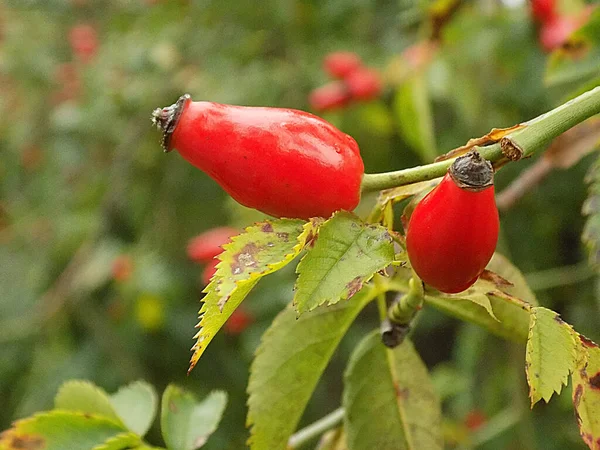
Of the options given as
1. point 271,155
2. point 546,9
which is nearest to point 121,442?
point 271,155

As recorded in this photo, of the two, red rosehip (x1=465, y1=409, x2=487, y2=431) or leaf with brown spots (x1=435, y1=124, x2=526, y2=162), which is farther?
red rosehip (x1=465, y1=409, x2=487, y2=431)

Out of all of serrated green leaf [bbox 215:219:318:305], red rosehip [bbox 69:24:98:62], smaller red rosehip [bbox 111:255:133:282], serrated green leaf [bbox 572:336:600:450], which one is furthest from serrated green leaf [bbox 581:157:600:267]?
red rosehip [bbox 69:24:98:62]

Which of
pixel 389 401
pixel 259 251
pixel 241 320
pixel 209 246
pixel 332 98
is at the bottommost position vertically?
pixel 241 320

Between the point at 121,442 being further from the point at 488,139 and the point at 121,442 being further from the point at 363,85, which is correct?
the point at 363,85

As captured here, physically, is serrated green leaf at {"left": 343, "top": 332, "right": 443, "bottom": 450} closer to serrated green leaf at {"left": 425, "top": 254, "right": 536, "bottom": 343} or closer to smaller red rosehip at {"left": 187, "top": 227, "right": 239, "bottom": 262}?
serrated green leaf at {"left": 425, "top": 254, "right": 536, "bottom": 343}

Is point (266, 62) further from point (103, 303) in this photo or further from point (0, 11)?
point (0, 11)

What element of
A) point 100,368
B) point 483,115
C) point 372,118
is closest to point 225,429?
point 100,368

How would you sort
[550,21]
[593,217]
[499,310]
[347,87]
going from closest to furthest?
[499,310]
[593,217]
[550,21]
[347,87]
